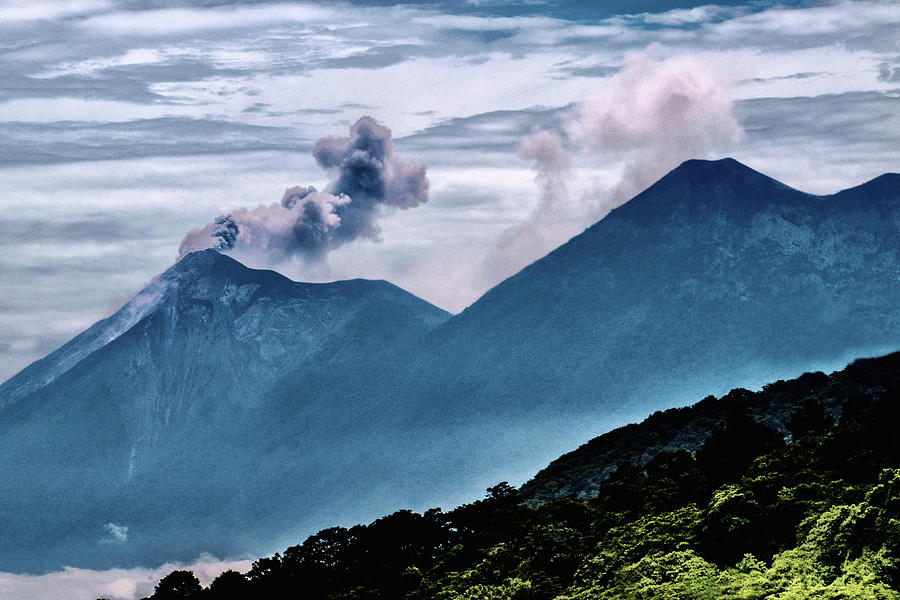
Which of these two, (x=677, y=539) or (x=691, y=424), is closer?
(x=677, y=539)

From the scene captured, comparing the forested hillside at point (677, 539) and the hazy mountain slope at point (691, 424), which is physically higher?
the hazy mountain slope at point (691, 424)

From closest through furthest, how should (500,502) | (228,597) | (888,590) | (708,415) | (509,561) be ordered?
(888,590) < (509,561) < (228,597) < (500,502) < (708,415)

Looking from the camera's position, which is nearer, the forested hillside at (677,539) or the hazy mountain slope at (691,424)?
the forested hillside at (677,539)

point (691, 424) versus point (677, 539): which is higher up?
point (691, 424)

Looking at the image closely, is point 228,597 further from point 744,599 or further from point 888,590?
point 888,590

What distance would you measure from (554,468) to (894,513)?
77.3 meters

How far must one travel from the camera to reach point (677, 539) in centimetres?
5469

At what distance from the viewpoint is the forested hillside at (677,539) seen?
152 ft

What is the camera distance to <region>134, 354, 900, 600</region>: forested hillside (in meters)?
46.4

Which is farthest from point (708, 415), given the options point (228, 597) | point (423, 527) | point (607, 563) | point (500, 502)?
point (607, 563)

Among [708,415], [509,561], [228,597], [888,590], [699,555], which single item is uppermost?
[708,415]

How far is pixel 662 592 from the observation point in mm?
48375

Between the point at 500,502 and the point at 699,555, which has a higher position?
the point at 500,502

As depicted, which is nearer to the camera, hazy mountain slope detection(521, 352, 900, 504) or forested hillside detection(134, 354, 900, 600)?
forested hillside detection(134, 354, 900, 600)
